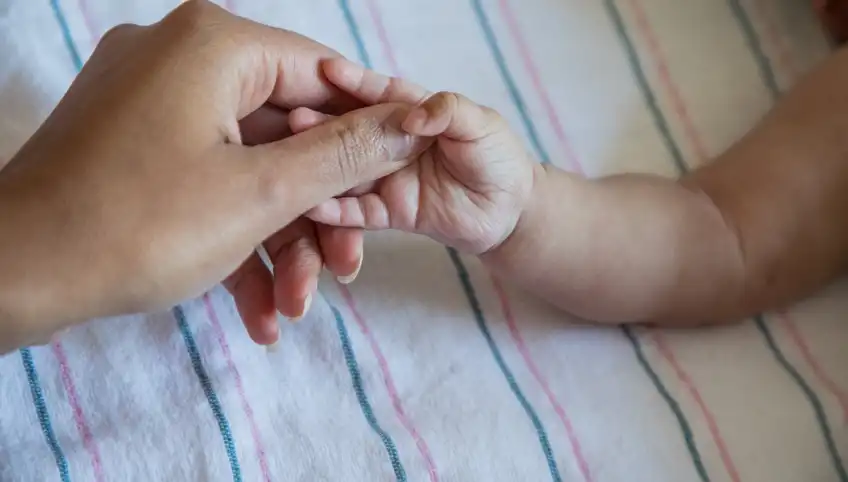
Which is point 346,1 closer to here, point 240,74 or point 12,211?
point 240,74

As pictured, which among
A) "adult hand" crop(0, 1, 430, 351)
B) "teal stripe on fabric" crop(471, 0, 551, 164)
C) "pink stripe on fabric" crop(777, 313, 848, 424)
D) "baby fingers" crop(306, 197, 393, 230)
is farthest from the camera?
"teal stripe on fabric" crop(471, 0, 551, 164)

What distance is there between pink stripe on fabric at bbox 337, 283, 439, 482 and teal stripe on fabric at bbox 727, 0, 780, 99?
470mm

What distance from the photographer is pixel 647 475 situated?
2.27 ft

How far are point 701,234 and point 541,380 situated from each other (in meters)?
0.18

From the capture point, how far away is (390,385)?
72 cm

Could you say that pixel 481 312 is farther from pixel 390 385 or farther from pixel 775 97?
pixel 775 97

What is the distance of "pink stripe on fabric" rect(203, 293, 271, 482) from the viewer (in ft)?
2.23

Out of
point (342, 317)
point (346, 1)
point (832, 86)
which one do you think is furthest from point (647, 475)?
point (346, 1)

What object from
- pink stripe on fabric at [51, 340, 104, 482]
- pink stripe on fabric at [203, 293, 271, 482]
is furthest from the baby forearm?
pink stripe on fabric at [51, 340, 104, 482]

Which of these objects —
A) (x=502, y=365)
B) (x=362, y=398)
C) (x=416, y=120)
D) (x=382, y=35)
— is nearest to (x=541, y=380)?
(x=502, y=365)

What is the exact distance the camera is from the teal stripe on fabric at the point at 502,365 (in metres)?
0.69

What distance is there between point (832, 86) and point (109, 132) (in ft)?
2.05

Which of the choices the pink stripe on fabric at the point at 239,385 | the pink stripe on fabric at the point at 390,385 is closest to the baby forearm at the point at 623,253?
the pink stripe on fabric at the point at 390,385

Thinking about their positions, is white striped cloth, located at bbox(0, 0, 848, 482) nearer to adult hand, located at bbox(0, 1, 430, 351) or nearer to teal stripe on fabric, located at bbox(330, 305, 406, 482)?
teal stripe on fabric, located at bbox(330, 305, 406, 482)
